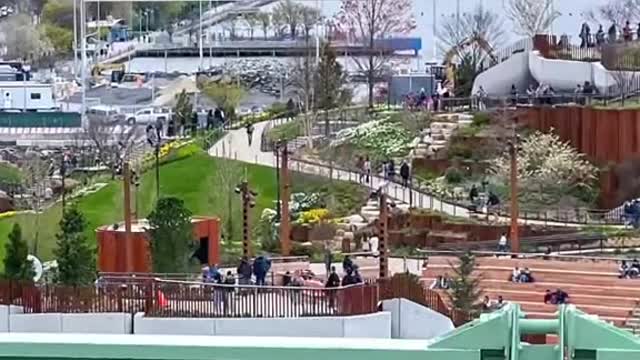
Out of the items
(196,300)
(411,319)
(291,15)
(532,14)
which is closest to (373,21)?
(291,15)

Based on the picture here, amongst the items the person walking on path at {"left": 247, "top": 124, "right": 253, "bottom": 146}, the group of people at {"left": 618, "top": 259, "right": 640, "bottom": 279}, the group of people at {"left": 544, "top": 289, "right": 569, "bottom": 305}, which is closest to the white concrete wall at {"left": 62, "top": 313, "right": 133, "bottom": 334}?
the group of people at {"left": 544, "top": 289, "right": 569, "bottom": 305}

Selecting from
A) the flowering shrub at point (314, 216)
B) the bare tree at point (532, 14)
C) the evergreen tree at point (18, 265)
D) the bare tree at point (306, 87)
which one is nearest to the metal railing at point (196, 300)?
the evergreen tree at point (18, 265)

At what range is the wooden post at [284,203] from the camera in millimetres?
5898

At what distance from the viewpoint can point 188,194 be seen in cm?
676

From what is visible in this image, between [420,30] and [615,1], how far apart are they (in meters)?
1.27

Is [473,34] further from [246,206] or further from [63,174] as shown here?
[63,174]

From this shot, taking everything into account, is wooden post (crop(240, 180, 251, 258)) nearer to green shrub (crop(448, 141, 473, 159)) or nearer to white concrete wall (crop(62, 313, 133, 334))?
green shrub (crop(448, 141, 473, 159))

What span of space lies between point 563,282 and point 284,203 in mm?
1746

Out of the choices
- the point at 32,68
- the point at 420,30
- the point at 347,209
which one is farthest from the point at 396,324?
the point at 32,68

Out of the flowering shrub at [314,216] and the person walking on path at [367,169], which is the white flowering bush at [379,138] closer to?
the person walking on path at [367,169]

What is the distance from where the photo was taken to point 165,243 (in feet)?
15.1

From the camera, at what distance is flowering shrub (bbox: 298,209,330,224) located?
627cm

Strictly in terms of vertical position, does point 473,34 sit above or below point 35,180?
above

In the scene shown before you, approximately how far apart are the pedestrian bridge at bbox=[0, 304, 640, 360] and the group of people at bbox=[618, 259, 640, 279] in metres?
4.64
